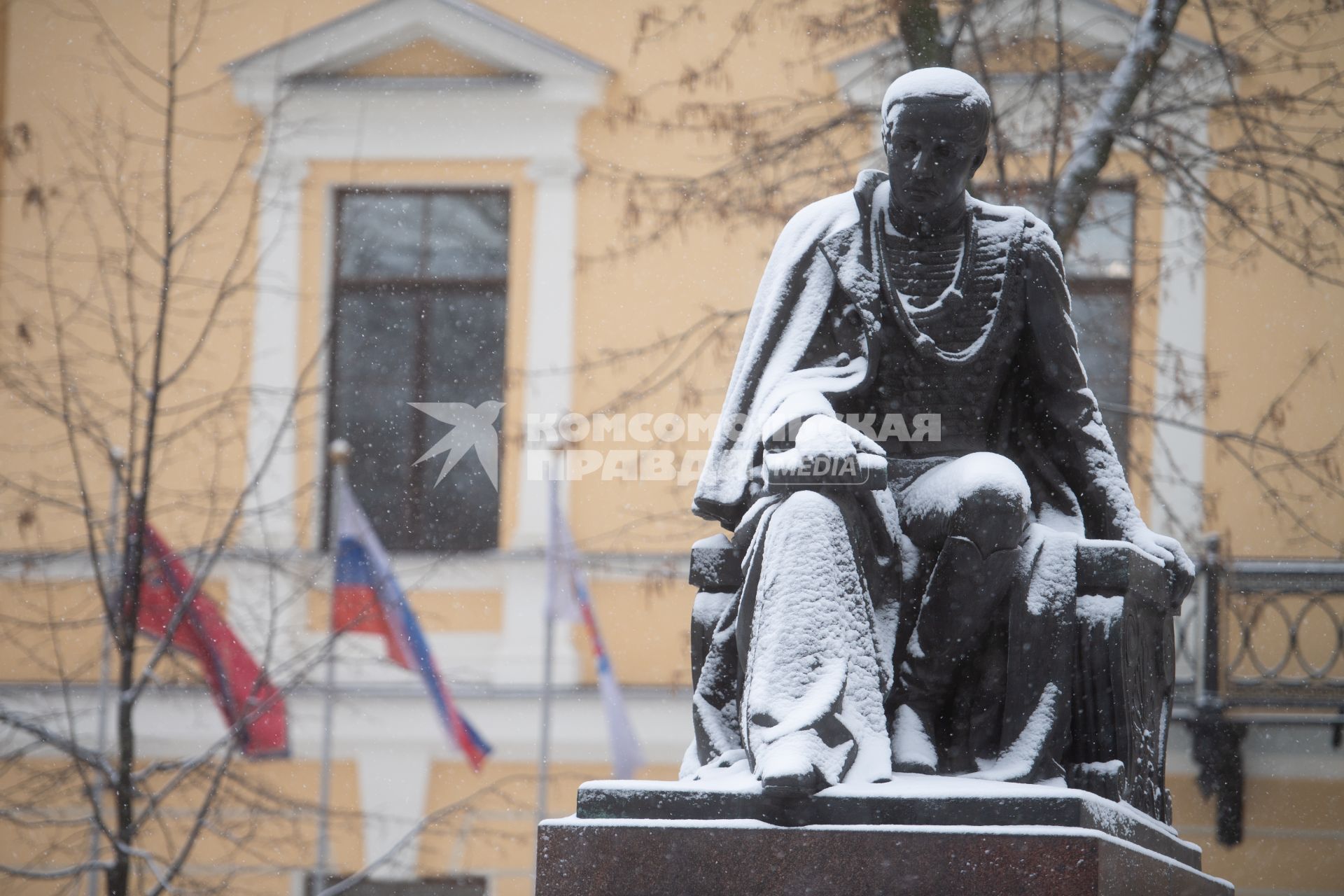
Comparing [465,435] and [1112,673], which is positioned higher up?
[465,435]

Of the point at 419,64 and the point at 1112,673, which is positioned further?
the point at 419,64

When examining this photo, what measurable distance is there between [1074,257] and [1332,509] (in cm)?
297

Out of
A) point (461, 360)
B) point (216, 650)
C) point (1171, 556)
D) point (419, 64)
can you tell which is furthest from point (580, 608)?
point (1171, 556)

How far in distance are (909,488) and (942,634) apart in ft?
1.28

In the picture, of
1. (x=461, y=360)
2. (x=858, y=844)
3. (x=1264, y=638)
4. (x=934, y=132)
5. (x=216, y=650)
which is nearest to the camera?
(x=858, y=844)

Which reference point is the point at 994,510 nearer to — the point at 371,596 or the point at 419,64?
the point at 371,596

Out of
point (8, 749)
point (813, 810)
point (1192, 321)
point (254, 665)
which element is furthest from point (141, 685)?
point (1192, 321)

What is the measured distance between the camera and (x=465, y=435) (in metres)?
16.0

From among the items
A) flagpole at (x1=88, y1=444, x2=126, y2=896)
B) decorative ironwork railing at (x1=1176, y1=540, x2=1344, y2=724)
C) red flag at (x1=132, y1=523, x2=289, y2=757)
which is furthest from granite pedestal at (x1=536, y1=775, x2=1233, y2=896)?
decorative ironwork railing at (x1=1176, y1=540, x2=1344, y2=724)

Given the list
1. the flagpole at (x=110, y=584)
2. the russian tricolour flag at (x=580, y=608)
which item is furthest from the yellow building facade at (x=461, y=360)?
the flagpole at (x=110, y=584)

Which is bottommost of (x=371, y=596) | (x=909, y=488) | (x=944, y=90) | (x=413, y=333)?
(x=371, y=596)

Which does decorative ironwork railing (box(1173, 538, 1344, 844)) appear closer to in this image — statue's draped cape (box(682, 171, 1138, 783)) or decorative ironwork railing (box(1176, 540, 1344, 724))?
decorative ironwork railing (box(1176, 540, 1344, 724))

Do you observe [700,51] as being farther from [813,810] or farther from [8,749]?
[813,810]

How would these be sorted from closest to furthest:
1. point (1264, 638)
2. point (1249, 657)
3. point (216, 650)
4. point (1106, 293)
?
point (216, 650) → point (1249, 657) → point (1106, 293) → point (1264, 638)
